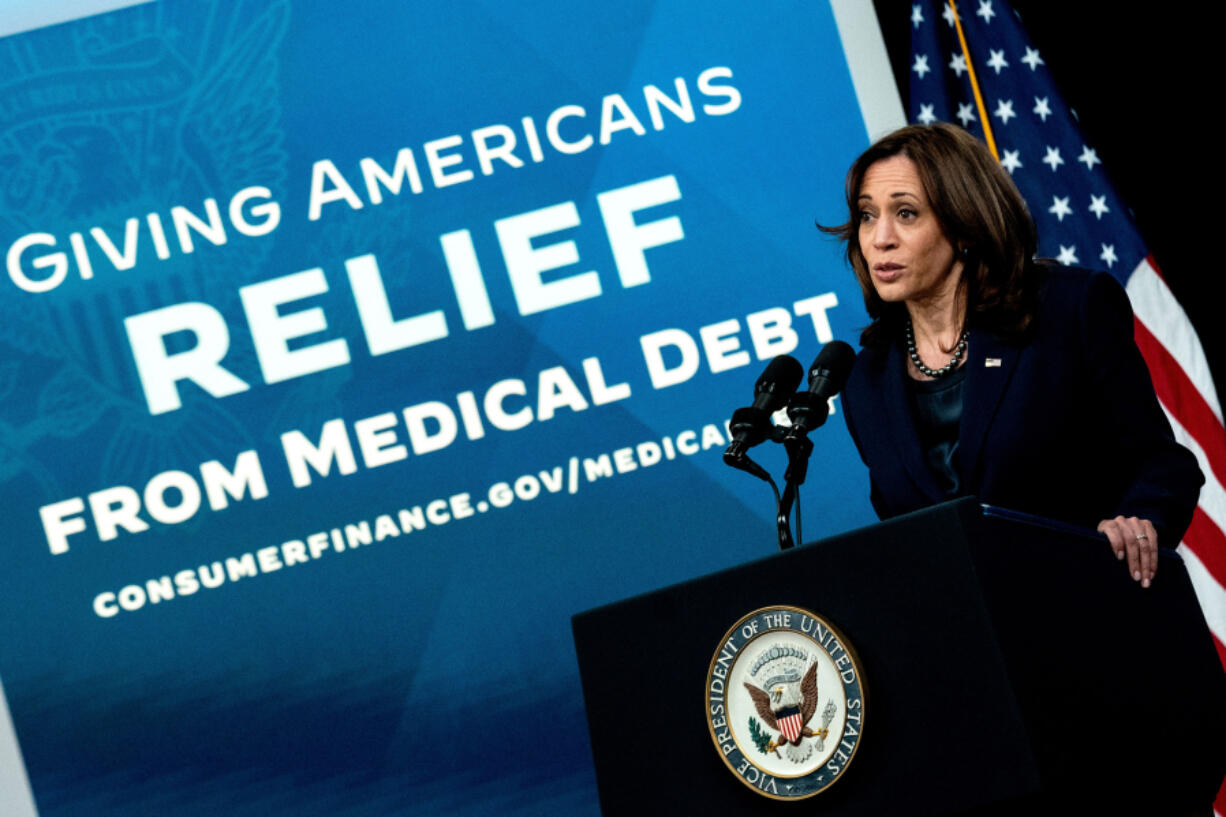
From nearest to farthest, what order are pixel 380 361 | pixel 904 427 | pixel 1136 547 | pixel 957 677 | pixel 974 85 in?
pixel 957 677 → pixel 1136 547 → pixel 904 427 → pixel 380 361 → pixel 974 85

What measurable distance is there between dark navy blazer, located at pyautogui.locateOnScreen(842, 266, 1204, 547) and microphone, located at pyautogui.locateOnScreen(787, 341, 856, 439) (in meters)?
0.17

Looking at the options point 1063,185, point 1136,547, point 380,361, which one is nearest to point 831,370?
point 1136,547

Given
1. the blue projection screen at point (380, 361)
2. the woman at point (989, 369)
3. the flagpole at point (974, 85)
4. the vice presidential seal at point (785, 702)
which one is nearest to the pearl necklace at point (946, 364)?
the woman at point (989, 369)

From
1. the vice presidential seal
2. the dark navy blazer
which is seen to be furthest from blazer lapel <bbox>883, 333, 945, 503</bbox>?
the vice presidential seal

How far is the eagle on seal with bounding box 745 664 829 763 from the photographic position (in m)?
1.26

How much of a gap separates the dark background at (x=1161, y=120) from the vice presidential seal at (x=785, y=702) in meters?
2.65

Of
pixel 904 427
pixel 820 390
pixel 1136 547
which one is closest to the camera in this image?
pixel 1136 547

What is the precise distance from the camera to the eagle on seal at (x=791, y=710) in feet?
4.12

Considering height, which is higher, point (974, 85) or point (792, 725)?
point (974, 85)

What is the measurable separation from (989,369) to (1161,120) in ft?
7.54

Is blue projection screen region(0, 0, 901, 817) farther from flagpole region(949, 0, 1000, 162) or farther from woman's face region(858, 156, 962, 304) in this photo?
woman's face region(858, 156, 962, 304)

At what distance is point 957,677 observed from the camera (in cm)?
118

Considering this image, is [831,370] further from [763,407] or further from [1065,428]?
[1065,428]

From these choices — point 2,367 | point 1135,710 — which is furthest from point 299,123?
point 1135,710
